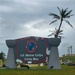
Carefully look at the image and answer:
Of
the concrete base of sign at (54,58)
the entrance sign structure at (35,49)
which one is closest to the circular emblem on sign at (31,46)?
the entrance sign structure at (35,49)

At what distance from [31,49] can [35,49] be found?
696mm

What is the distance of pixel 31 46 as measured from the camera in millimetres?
46812

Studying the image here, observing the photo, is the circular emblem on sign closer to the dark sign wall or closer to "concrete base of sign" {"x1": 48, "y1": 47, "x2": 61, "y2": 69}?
the dark sign wall

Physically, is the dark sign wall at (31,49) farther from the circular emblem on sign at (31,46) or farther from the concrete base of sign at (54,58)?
the concrete base of sign at (54,58)

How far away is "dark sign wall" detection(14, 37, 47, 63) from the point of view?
152 feet

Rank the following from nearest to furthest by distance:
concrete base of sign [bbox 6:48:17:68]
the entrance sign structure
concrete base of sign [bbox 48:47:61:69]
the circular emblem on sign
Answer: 1. the entrance sign structure
2. the circular emblem on sign
3. concrete base of sign [bbox 48:47:61:69]
4. concrete base of sign [bbox 6:48:17:68]

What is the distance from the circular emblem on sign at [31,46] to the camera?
46438mm

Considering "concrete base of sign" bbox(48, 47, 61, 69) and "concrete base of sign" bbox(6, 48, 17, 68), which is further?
"concrete base of sign" bbox(6, 48, 17, 68)

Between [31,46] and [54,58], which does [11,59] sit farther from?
[54,58]

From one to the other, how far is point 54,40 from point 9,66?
919 cm

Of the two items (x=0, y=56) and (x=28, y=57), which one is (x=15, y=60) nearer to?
(x=28, y=57)

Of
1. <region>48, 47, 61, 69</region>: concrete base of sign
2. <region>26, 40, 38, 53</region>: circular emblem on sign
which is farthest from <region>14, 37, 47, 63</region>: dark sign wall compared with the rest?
<region>48, 47, 61, 69</region>: concrete base of sign

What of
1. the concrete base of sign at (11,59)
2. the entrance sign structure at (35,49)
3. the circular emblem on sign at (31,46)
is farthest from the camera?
the concrete base of sign at (11,59)

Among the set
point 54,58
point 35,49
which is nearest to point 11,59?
point 35,49
